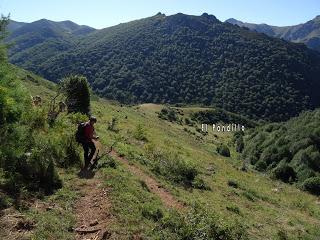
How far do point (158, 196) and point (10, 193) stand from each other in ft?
17.9

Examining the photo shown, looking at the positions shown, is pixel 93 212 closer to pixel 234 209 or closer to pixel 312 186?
pixel 234 209

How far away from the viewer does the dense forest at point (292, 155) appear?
46425mm

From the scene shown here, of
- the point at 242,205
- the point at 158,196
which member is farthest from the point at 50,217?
the point at 242,205

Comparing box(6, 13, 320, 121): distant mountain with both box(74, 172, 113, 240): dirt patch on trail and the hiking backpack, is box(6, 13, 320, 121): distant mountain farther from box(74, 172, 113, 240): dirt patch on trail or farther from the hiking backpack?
box(74, 172, 113, 240): dirt patch on trail

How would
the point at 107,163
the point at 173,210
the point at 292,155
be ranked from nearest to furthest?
the point at 173,210 < the point at 107,163 < the point at 292,155

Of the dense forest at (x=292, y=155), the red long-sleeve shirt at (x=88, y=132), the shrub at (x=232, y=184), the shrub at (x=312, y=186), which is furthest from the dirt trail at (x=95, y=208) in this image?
the dense forest at (x=292, y=155)

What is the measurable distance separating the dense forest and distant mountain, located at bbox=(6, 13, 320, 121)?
73774 millimetres

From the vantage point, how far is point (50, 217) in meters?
11.6

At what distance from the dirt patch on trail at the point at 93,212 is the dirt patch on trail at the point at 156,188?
2617mm

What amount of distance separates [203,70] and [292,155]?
116013mm

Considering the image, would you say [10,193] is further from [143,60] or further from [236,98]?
[143,60]

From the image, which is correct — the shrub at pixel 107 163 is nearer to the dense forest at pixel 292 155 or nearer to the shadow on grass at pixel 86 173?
the shadow on grass at pixel 86 173

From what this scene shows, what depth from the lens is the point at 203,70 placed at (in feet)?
564

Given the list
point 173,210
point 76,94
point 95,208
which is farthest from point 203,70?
point 95,208
